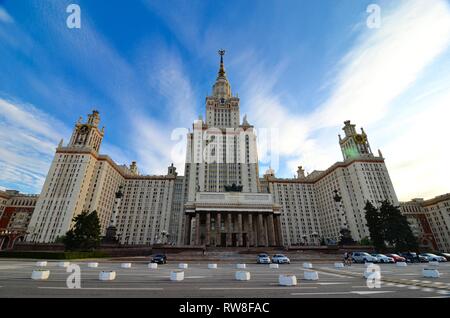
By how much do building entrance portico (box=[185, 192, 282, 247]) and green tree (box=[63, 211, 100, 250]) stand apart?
2368cm

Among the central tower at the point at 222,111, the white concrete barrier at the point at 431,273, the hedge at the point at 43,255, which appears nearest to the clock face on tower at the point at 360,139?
the central tower at the point at 222,111

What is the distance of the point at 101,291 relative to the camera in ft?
30.3

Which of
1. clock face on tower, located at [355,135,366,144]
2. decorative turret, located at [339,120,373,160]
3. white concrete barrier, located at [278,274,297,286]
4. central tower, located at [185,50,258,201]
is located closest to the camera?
white concrete barrier, located at [278,274,297,286]

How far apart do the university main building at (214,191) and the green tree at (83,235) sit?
998 inches

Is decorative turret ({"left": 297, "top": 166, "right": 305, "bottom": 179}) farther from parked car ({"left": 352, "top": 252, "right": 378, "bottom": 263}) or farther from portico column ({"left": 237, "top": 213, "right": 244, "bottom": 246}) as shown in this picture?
parked car ({"left": 352, "top": 252, "right": 378, "bottom": 263})

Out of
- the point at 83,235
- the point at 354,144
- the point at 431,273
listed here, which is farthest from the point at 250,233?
the point at 354,144

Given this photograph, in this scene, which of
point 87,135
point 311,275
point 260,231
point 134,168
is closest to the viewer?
point 311,275

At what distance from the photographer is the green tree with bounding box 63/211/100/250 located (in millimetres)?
37125

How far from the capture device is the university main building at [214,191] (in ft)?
207

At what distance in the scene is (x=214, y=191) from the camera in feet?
271

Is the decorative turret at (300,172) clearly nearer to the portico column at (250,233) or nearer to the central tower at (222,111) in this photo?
the central tower at (222,111)

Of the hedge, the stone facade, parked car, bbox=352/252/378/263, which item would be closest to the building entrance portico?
parked car, bbox=352/252/378/263

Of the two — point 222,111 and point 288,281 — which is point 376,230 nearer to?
point 288,281

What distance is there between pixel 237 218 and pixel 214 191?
21.0m
